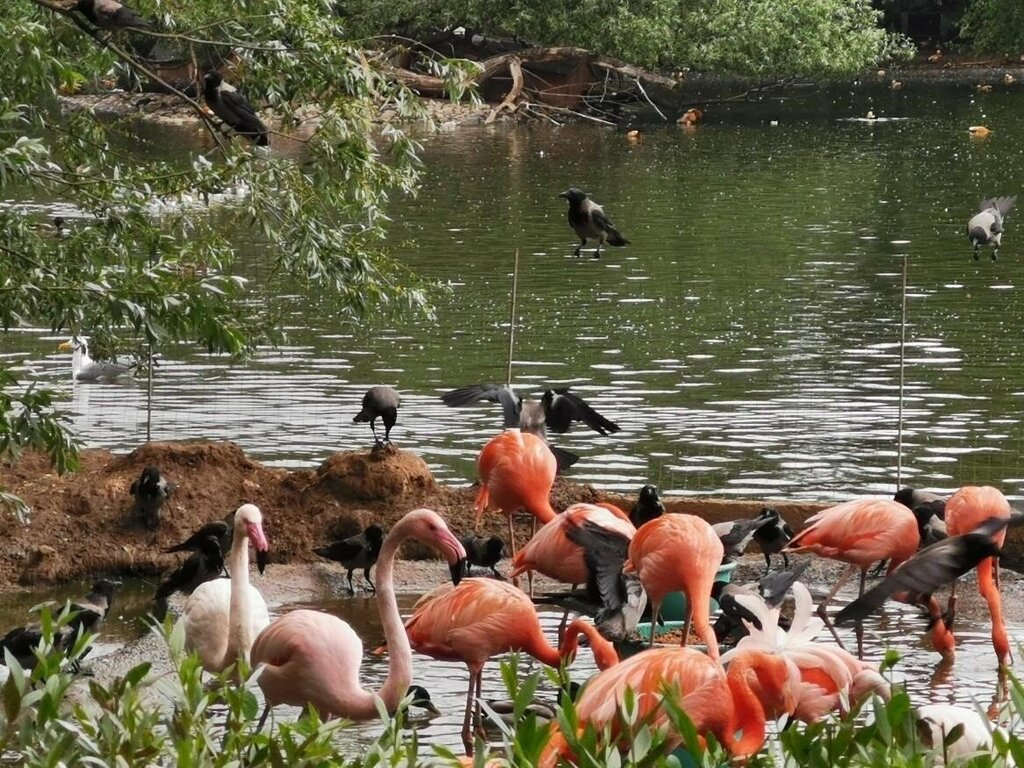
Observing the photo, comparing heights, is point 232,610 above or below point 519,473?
below

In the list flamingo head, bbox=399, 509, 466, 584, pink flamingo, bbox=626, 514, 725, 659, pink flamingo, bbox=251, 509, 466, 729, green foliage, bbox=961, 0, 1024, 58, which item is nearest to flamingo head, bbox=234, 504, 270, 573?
pink flamingo, bbox=251, 509, 466, 729

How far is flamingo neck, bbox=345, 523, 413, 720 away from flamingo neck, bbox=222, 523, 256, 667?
2.91 ft

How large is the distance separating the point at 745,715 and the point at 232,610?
9.24 feet

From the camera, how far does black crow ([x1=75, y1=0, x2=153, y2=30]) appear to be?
8938 millimetres

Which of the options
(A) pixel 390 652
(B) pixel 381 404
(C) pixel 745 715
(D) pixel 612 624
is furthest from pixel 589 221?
(C) pixel 745 715

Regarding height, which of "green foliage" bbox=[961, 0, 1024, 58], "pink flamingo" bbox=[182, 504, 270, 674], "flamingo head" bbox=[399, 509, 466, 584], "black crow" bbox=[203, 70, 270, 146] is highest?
"green foliage" bbox=[961, 0, 1024, 58]

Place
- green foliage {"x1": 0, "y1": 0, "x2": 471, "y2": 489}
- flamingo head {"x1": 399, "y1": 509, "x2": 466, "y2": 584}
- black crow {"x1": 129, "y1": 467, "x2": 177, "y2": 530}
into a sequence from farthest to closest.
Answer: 1. black crow {"x1": 129, "y1": 467, "x2": 177, "y2": 530}
2. green foliage {"x1": 0, "y1": 0, "x2": 471, "y2": 489}
3. flamingo head {"x1": 399, "y1": 509, "x2": 466, "y2": 584}

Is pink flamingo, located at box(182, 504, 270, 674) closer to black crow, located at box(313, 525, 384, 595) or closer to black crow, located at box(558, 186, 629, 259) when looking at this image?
black crow, located at box(313, 525, 384, 595)

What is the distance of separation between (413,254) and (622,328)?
21.4ft

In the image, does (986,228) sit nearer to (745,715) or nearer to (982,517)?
(982,517)

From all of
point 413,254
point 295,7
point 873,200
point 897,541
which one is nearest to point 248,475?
point 295,7

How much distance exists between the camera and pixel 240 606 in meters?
7.54

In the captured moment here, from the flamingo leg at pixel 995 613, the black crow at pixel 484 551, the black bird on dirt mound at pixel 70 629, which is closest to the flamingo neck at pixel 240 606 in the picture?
the black bird on dirt mound at pixel 70 629

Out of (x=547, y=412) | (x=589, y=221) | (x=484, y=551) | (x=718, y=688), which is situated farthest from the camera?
(x=589, y=221)
